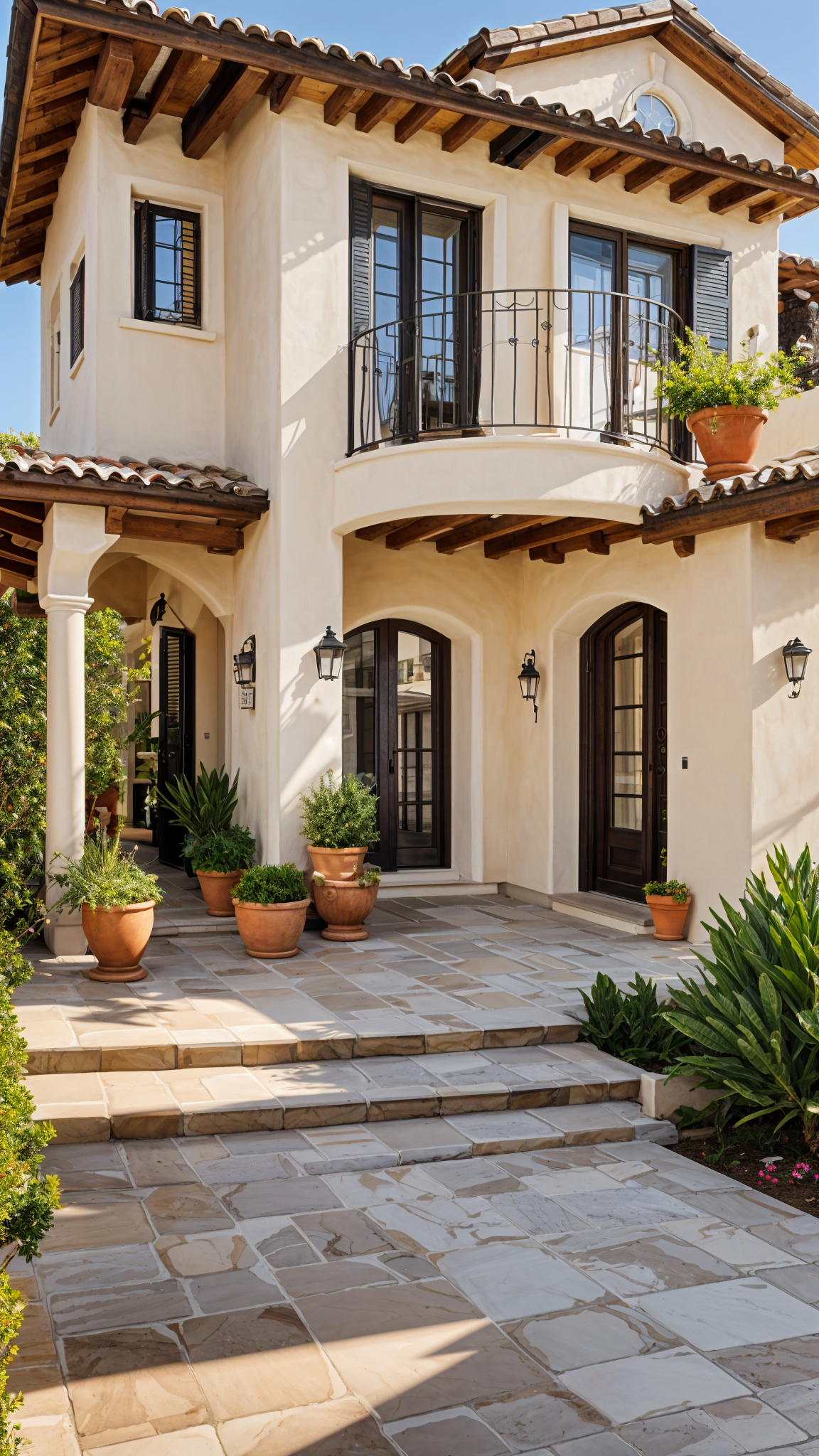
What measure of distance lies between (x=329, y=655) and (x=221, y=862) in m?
1.95

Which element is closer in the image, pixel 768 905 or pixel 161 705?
pixel 768 905

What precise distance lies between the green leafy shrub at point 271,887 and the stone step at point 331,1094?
2.18m

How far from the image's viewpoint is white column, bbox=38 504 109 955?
26.4ft

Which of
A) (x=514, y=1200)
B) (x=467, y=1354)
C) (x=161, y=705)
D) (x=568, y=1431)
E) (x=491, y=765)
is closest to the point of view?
(x=568, y=1431)

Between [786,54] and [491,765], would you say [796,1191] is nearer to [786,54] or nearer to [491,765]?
[491,765]

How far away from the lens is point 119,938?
7168mm

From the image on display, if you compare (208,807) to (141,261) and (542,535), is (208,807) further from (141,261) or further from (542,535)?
(141,261)

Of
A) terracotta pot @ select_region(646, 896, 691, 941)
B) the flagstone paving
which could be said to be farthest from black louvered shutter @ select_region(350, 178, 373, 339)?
the flagstone paving

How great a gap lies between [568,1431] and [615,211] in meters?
9.90

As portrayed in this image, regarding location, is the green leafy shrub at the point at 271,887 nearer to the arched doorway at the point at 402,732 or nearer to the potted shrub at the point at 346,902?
the potted shrub at the point at 346,902

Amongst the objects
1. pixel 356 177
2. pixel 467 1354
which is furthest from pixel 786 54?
pixel 467 1354

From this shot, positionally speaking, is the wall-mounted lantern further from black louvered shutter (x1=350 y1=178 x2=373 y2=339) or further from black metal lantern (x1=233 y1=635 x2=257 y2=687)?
black louvered shutter (x1=350 y1=178 x2=373 y2=339)

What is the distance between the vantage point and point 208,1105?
5.32m

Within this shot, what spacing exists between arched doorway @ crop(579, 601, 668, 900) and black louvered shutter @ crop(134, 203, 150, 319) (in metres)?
5.17
